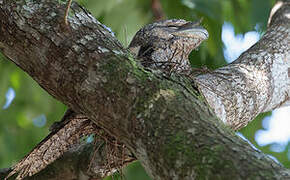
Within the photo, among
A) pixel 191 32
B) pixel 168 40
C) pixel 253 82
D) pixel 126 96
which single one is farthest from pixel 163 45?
pixel 126 96

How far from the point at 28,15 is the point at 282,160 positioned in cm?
311

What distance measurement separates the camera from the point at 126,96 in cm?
197

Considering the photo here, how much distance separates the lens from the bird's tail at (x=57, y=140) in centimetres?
255

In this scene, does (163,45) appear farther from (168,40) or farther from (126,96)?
(126,96)

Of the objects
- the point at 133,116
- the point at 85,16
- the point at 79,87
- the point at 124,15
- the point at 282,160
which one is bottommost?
the point at 282,160

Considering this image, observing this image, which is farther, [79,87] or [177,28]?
[177,28]

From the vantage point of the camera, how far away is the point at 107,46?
215 cm

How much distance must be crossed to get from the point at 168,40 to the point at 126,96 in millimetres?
1307

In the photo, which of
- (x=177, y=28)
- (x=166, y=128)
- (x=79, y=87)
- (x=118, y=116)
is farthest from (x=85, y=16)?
(x=177, y=28)

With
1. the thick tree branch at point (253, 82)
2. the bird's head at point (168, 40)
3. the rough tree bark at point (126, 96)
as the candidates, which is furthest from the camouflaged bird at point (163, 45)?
the rough tree bark at point (126, 96)

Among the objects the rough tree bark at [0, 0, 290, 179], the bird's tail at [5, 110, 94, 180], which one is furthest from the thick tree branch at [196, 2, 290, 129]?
the bird's tail at [5, 110, 94, 180]

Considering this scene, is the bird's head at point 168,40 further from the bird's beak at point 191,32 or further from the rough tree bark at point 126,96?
the rough tree bark at point 126,96

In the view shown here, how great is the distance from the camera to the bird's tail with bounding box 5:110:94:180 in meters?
2.55

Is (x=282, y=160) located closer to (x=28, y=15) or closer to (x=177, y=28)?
(x=177, y=28)
